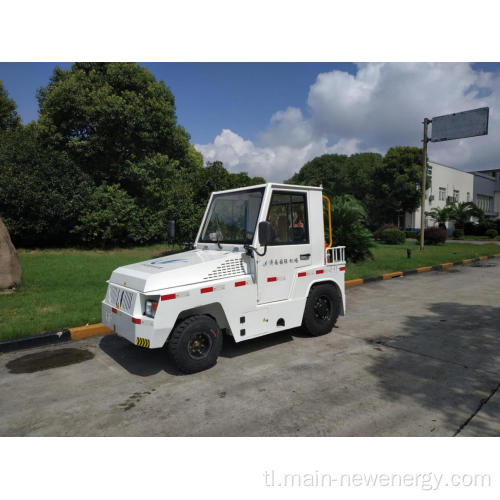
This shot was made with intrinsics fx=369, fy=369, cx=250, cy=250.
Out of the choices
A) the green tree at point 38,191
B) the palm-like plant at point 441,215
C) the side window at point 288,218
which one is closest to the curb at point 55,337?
the side window at point 288,218

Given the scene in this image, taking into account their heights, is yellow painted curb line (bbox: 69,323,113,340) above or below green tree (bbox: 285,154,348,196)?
below

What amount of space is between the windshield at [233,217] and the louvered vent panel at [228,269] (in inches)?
15.1

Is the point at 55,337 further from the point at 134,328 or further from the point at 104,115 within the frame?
the point at 104,115

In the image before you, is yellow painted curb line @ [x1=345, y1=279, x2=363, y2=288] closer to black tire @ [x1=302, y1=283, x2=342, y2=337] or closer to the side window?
black tire @ [x1=302, y1=283, x2=342, y2=337]

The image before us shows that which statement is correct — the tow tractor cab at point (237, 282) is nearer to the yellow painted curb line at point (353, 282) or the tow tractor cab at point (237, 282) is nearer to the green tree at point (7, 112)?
the yellow painted curb line at point (353, 282)

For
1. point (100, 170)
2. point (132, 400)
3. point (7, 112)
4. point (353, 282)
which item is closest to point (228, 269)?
point (132, 400)

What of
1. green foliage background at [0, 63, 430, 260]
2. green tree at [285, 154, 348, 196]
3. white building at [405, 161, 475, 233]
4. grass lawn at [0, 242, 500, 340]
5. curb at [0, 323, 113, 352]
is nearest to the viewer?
curb at [0, 323, 113, 352]

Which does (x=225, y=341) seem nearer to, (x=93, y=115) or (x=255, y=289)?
(x=255, y=289)

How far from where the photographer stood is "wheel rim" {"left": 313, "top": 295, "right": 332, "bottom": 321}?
568 cm

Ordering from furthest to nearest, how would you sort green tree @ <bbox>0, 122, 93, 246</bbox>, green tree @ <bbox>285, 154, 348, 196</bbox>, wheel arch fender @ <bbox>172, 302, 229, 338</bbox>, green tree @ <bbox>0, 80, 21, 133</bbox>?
green tree @ <bbox>285, 154, 348, 196</bbox>, green tree @ <bbox>0, 80, 21, 133</bbox>, green tree @ <bbox>0, 122, 93, 246</bbox>, wheel arch fender @ <bbox>172, 302, 229, 338</bbox>

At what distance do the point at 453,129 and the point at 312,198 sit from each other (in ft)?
42.1

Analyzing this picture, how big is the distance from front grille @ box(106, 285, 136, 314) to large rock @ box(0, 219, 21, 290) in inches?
184

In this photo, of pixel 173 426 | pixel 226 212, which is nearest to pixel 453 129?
pixel 226 212

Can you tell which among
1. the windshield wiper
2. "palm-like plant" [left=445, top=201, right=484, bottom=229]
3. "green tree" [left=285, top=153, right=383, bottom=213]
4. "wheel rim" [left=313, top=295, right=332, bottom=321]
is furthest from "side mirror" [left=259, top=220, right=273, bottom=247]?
"green tree" [left=285, top=153, right=383, bottom=213]
